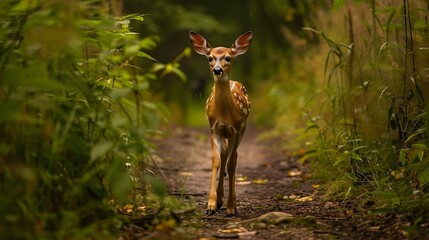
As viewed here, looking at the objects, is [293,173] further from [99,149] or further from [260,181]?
[99,149]

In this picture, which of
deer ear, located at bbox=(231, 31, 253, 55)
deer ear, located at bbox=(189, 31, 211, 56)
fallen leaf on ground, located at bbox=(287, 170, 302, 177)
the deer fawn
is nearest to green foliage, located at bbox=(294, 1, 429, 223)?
fallen leaf on ground, located at bbox=(287, 170, 302, 177)

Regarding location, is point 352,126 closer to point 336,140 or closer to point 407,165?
point 336,140

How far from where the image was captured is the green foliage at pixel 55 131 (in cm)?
370

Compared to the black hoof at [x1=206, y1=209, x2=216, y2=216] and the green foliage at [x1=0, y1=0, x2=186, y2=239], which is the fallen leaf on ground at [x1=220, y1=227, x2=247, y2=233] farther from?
the green foliage at [x1=0, y1=0, x2=186, y2=239]

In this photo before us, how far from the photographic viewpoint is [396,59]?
21.8 feet

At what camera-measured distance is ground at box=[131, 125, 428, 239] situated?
15.6 feet

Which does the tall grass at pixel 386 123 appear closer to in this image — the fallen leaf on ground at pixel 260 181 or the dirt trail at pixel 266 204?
the dirt trail at pixel 266 204

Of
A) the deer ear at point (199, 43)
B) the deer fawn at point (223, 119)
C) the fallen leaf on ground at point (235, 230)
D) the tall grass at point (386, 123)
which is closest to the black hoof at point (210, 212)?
the deer fawn at point (223, 119)

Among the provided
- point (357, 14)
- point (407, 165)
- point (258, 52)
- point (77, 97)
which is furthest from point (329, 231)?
point (258, 52)

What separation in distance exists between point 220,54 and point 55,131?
2490mm

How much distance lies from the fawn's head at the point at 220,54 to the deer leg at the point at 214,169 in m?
0.56

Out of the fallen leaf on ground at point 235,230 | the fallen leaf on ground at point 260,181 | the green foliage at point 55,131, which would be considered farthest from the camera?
the fallen leaf on ground at point 260,181

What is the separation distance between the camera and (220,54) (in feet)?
20.6

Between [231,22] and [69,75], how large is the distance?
17928 mm
